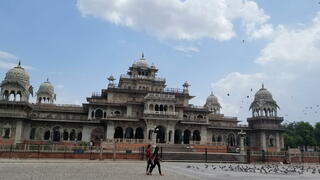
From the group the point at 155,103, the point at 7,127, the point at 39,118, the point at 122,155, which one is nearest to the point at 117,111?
the point at 155,103

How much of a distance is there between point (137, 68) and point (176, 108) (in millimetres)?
12369

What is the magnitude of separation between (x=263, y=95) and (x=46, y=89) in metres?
47.4

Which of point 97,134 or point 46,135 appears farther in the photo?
point 97,134

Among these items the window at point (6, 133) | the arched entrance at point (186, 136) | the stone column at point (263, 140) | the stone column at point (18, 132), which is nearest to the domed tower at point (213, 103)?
the stone column at point (263, 140)

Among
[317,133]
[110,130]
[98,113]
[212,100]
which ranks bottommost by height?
[110,130]

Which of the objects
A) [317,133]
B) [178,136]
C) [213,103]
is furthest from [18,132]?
[317,133]

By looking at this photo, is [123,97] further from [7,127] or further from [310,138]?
[310,138]

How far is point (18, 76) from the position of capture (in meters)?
50.6

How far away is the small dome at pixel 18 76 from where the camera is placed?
49772 mm

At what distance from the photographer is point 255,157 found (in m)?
35.8

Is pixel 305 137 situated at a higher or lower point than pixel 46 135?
higher

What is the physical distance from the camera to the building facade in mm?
49016

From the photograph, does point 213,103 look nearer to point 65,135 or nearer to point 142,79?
point 142,79

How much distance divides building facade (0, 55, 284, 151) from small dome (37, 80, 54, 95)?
522 inches
